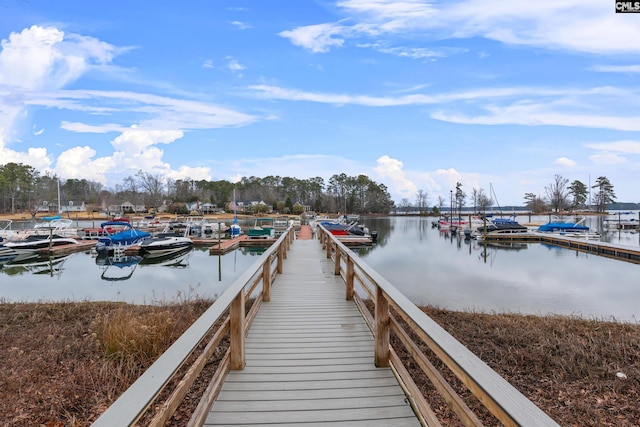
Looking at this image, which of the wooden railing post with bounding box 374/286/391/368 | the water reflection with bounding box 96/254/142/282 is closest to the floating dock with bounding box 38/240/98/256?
the water reflection with bounding box 96/254/142/282

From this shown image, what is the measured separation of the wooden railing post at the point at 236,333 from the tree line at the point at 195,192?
59802mm

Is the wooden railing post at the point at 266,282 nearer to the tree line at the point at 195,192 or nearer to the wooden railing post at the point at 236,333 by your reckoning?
the wooden railing post at the point at 236,333

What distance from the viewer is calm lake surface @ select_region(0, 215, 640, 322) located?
927 cm

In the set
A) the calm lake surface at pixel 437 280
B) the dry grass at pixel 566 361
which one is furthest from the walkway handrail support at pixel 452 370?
the calm lake surface at pixel 437 280

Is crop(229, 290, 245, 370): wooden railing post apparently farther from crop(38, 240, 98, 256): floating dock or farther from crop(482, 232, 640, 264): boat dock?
crop(38, 240, 98, 256): floating dock

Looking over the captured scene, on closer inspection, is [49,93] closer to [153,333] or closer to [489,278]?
[153,333]

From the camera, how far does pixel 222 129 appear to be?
77.6 ft

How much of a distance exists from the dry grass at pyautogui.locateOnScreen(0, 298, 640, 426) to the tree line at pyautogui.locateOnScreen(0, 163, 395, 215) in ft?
185

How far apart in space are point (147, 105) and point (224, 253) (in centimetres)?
963

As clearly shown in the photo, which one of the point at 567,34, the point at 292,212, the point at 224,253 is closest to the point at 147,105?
the point at 224,253

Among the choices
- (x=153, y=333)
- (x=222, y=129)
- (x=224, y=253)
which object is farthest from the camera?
(x=222, y=129)

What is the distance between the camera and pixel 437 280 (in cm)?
1233

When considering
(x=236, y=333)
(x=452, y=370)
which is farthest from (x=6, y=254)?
(x=452, y=370)
